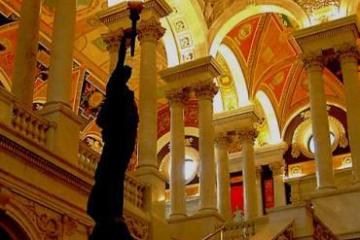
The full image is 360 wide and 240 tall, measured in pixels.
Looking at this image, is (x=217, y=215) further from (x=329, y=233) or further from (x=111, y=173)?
(x=111, y=173)

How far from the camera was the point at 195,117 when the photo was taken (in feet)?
80.7

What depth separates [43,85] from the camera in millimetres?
21562

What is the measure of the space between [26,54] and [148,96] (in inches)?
132

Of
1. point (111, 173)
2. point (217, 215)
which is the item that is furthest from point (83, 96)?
point (111, 173)

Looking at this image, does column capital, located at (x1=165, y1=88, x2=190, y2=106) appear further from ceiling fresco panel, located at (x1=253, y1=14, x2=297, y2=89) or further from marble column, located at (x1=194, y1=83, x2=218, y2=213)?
ceiling fresco panel, located at (x1=253, y1=14, x2=297, y2=89)

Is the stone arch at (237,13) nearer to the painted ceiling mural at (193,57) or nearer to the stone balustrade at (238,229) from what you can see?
the painted ceiling mural at (193,57)

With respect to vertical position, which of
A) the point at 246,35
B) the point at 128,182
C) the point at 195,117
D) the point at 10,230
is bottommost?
the point at 10,230

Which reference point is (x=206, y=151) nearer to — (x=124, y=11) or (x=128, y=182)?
(x=124, y=11)

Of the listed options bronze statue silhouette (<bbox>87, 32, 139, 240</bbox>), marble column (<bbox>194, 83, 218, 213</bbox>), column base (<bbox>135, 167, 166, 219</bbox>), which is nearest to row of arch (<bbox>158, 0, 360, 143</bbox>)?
marble column (<bbox>194, 83, 218, 213</bbox>)

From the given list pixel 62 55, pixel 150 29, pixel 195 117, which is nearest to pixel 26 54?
pixel 62 55

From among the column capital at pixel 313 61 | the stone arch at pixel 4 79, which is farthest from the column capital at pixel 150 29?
the stone arch at pixel 4 79

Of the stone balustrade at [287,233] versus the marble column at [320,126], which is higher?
the marble column at [320,126]

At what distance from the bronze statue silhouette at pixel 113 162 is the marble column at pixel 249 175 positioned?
14.0m

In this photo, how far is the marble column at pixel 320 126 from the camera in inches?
574
